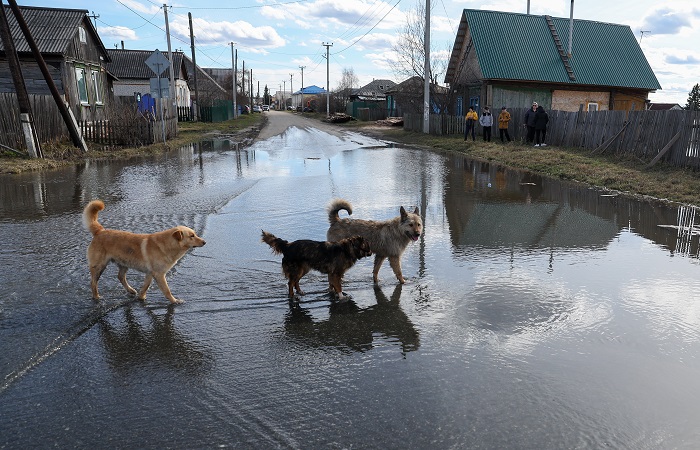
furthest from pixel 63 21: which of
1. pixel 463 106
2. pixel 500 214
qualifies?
pixel 500 214

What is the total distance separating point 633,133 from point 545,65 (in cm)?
1624

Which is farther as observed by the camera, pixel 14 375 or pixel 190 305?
pixel 190 305

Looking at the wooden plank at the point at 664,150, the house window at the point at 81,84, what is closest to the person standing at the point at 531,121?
the wooden plank at the point at 664,150

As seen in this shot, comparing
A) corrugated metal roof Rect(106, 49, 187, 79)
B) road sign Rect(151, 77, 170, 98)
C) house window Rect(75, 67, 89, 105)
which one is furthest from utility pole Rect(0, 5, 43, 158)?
corrugated metal roof Rect(106, 49, 187, 79)

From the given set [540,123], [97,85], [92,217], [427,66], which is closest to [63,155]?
[97,85]

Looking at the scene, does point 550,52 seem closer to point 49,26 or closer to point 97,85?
point 97,85

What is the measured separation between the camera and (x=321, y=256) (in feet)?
18.8

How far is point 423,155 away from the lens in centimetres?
2219

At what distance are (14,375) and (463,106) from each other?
34.2 metres

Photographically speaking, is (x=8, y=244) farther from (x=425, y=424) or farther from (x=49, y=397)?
(x=425, y=424)

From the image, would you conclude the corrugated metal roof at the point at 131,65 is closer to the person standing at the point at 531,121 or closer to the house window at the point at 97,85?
the house window at the point at 97,85

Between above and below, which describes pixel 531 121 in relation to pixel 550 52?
below

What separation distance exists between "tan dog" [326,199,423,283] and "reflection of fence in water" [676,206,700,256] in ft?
14.5

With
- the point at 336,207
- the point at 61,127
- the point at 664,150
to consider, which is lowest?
the point at 336,207
